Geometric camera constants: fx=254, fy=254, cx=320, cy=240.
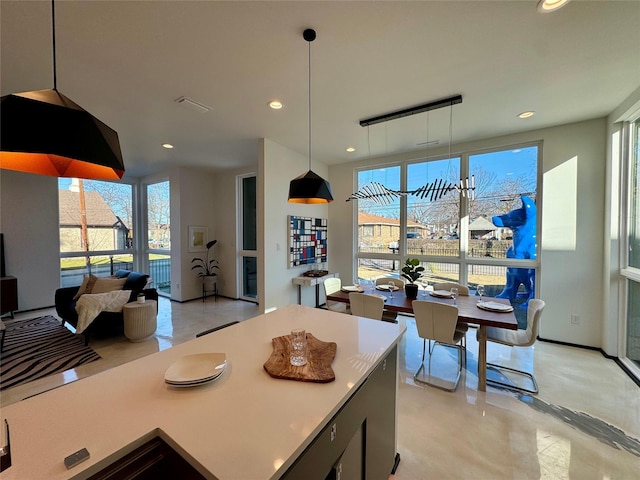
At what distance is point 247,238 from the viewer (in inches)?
232

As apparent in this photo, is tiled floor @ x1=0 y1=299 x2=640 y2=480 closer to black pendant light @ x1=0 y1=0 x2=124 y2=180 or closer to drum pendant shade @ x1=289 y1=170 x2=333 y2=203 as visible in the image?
drum pendant shade @ x1=289 y1=170 x2=333 y2=203

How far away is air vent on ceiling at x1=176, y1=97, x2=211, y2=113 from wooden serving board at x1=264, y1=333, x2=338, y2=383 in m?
2.71

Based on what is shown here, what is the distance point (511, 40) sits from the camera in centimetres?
192

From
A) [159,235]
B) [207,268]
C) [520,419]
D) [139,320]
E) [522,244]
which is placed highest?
[159,235]

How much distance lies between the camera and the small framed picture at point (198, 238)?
19.2ft

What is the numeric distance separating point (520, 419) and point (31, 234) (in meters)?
7.97

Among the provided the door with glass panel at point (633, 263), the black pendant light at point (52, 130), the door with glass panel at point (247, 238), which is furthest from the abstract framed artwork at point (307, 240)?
the door with glass panel at point (633, 263)

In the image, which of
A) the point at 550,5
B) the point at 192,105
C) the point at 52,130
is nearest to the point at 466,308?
the point at 550,5

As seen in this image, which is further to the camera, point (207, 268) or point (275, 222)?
point (207, 268)

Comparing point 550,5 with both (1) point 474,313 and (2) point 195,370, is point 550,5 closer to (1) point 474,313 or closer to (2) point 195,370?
(1) point 474,313

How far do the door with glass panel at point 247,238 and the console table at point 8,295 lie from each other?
12.3ft

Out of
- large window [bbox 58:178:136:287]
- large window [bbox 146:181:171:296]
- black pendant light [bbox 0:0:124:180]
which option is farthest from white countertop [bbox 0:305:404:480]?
large window [bbox 58:178:136:287]

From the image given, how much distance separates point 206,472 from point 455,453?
75.7 inches

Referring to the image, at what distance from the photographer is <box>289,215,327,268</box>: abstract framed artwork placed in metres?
4.48
